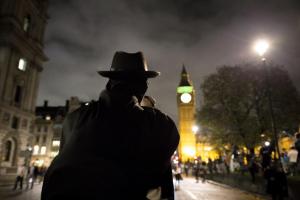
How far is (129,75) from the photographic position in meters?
1.90

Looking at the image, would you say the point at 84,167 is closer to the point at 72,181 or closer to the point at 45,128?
the point at 72,181

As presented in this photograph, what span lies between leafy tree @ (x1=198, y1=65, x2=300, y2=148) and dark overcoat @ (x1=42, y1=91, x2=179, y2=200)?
28.6 metres

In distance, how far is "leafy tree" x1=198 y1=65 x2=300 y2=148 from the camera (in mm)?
28750

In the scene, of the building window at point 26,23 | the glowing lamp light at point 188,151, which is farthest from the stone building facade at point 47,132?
the glowing lamp light at point 188,151

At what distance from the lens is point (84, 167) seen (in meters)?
1.38

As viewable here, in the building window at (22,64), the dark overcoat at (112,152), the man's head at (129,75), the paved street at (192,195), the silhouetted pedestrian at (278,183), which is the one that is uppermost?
the building window at (22,64)

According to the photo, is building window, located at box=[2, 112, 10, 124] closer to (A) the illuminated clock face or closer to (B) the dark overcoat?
(A) the illuminated clock face

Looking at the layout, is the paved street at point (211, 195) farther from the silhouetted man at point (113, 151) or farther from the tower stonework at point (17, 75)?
the tower stonework at point (17, 75)

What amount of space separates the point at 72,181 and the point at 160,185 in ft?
1.87

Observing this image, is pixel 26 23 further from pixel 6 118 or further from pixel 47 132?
pixel 47 132

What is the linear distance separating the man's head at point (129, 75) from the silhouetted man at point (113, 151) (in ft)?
0.08

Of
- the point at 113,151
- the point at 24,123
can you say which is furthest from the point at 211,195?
the point at 24,123

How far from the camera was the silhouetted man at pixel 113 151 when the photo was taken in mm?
1362

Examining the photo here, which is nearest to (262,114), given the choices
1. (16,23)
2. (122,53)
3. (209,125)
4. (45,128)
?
(209,125)
